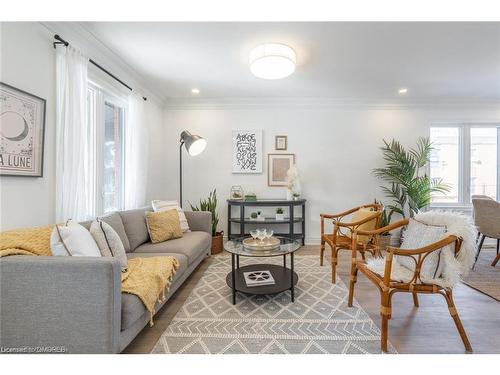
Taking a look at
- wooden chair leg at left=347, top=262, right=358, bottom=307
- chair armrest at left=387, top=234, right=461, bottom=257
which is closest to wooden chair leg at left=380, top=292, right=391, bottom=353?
chair armrest at left=387, top=234, right=461, bottom=257

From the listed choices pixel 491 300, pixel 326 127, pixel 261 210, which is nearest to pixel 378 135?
pixel 326 127

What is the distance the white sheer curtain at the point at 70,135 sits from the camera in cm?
203

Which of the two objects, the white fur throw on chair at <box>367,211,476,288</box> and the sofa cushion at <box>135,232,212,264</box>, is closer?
the white fur throw on chair at <box>367,211,476,288</box>

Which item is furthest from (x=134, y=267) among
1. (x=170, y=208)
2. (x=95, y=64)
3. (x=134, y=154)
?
(x=95, y=64)

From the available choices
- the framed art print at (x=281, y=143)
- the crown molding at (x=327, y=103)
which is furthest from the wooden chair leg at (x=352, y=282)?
the crown molding at (x=327, y=103)

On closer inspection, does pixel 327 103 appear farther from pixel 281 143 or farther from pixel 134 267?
pixel 134 267

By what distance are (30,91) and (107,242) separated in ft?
4.35

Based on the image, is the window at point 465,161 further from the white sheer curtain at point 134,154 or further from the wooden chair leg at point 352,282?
the white sheer curtain at point 134,154

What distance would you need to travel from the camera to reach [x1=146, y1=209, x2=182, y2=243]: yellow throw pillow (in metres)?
2.67

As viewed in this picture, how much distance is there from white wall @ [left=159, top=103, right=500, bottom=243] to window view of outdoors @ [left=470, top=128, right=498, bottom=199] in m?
0.30

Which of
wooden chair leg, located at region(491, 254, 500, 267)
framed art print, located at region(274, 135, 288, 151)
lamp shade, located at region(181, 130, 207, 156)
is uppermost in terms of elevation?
framed art print, located at region(274, 135, 288, 151)

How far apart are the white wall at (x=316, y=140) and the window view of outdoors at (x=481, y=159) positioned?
→ 0.30 metres

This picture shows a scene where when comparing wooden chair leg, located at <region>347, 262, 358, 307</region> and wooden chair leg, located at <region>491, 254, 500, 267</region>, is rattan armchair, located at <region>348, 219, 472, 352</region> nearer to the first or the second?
wooden chair leg, located at <region>347, 262, 358, 307</region>
